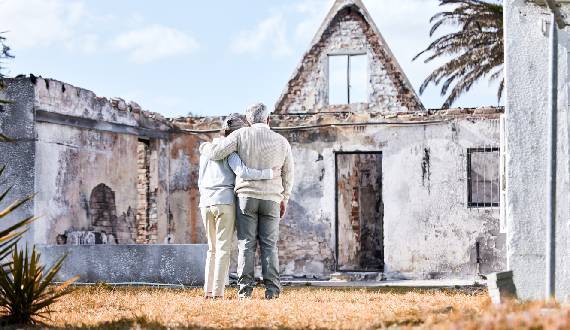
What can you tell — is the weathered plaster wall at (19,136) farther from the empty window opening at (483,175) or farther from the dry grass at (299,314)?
Result: the empty window opening at (483,175)

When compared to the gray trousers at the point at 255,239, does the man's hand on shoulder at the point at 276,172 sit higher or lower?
higher

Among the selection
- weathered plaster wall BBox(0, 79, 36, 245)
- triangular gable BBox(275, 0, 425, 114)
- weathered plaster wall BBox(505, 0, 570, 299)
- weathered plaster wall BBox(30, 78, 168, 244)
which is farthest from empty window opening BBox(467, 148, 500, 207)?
weathered plaster wall BBox(505, 0, 570, 299)

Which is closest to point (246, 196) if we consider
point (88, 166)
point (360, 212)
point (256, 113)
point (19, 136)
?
point (256, 113)

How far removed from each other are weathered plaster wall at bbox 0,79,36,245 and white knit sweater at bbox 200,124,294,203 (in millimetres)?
5067

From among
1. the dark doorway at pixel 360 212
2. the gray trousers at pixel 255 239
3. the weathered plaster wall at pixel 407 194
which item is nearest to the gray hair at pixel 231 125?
the gray trousers at pixel 255 239

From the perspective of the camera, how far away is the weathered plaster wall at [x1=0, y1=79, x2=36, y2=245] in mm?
14312

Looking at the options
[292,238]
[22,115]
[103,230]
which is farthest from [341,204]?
[22,115]

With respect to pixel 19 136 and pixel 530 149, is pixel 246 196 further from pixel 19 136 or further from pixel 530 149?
pixel 19 136

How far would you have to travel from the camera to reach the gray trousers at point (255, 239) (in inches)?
394

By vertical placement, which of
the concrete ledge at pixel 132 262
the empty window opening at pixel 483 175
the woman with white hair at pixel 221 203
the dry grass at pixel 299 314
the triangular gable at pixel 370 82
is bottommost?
the dry grass at pixel 299 314

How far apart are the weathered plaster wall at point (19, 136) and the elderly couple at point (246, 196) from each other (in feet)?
16.3

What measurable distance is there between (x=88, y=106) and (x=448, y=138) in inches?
256

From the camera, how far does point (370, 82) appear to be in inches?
875

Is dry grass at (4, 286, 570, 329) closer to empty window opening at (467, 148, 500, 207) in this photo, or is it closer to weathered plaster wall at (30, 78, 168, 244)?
weathered plaster wall at (30, 78, 168, 244)
